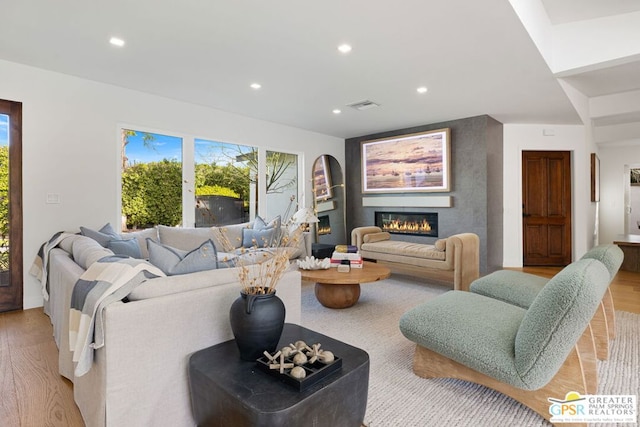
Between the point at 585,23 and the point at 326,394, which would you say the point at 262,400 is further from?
the point at 585,23

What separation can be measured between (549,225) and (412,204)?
2.44 m

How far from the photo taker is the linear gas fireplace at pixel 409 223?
5.73 m

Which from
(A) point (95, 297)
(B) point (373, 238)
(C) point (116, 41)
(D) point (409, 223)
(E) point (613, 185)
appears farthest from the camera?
(E) point (613, 185)

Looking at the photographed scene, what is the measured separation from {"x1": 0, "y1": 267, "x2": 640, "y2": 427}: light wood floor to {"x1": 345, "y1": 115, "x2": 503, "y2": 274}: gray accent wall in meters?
2.06

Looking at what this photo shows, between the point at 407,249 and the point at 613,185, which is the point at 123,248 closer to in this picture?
the point at 407,249

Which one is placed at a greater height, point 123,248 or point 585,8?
point 585,8

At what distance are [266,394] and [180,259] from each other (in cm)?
94

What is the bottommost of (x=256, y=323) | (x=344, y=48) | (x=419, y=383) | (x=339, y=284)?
(x=419, y=383)

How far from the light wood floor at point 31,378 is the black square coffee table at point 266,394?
804 millimetres

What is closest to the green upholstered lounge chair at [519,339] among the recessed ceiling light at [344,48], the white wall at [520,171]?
the recessed ceiling light at [344,48]

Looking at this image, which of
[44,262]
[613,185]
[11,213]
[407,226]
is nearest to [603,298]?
[407,226]

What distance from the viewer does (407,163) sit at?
5941 millimetres

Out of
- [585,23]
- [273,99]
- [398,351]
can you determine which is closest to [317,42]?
[273,99]

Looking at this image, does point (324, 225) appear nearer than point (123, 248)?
No
